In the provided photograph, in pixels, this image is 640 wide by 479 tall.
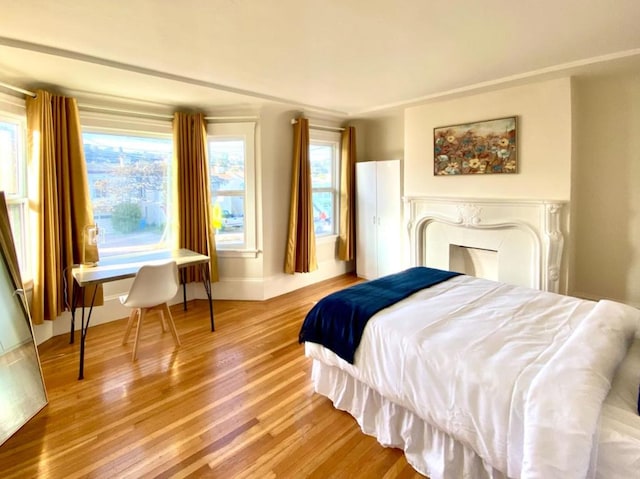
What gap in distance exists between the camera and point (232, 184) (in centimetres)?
421

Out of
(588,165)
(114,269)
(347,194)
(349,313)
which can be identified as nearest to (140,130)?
(114,269)

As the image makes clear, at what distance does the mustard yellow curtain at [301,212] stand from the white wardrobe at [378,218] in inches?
35.9

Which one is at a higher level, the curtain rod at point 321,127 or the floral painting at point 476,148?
the curtain rod at point 321,127

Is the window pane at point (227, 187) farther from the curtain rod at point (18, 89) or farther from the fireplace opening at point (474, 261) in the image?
the fireplace opening at point (474, 261)

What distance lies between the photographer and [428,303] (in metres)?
2.16

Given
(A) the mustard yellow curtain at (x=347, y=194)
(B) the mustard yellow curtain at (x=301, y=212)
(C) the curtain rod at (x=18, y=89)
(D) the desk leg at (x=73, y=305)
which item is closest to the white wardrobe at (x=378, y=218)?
(A) the mustard yellow curtain at (x=347, y=194)

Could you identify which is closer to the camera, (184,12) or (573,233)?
(184,12)

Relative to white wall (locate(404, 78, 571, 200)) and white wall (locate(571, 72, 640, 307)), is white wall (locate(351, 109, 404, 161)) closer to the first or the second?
white wall (locate(404, 78, 571, 200))

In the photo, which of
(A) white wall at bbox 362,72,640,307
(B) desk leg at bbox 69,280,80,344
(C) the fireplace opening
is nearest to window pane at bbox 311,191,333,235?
(C) the fireplace opening

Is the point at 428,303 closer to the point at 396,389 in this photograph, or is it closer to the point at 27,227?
the point at 396,389

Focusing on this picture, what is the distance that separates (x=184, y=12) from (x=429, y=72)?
2.06 meters

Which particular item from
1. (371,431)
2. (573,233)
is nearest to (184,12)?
(371,431)

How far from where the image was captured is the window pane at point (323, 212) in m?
4.94

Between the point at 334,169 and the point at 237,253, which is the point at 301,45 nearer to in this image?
the point at 237,253
